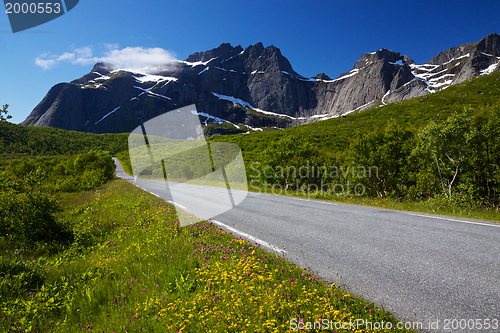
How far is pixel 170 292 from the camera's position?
3209 mm

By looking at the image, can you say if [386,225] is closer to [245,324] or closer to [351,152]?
[245,324]

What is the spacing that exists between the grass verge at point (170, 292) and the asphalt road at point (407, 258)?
49cm

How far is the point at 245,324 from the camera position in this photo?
2342 millimetres

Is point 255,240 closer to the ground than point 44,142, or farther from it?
closer to the ground

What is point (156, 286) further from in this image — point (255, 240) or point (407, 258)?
point (407, 258)

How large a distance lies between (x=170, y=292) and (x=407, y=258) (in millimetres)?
4298

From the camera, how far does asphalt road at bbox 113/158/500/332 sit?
8.47 feet

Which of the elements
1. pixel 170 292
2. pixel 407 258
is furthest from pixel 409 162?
pixel 170 292

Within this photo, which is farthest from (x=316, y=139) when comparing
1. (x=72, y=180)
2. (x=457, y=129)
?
(x=72, y=180)

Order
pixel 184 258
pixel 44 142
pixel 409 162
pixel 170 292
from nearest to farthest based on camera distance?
pixel 170 292
pixel 184 258
pixel 409 162
pixel 44 142

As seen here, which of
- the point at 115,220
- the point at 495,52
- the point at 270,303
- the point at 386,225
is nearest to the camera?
the point at 270,303

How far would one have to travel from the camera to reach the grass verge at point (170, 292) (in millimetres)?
2494

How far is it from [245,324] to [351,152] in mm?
14572

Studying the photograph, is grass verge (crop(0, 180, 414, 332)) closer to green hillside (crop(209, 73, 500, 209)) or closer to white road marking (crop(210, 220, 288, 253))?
white road marking (crop(210, 220, 288, 253))
